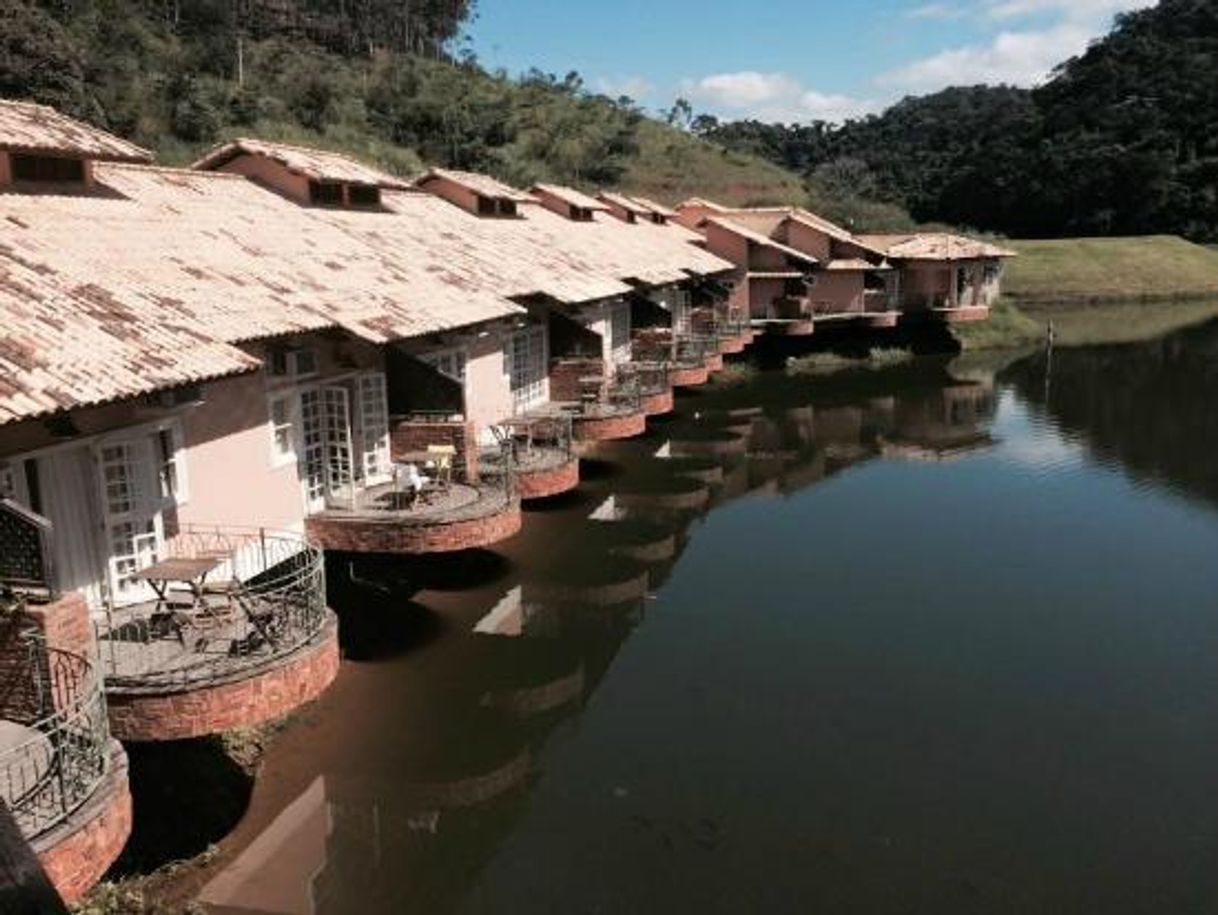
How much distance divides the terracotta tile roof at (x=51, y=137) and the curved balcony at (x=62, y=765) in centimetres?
978

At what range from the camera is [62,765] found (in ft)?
30.4

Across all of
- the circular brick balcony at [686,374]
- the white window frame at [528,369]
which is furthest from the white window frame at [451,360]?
the circular brick balcony at [686,374]

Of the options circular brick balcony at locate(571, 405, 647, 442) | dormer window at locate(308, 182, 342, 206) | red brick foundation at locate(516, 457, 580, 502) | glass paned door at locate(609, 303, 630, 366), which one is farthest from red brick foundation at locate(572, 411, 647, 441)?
glass paned door at locate(609, 303, 630, 366)

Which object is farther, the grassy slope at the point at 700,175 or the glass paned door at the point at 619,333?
the grassy slope at the point at 700,175

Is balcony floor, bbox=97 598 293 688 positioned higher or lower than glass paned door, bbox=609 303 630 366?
lower

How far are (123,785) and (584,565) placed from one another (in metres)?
14.7

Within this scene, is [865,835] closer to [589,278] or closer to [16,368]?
[16,368]

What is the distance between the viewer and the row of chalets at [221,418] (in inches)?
428

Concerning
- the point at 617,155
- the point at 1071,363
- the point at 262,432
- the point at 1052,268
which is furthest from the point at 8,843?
the point at 617,155

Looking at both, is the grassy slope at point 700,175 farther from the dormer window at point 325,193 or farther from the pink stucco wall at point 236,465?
the pink stucco wall at point 236,465

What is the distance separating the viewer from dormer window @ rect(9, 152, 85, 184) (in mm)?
17391

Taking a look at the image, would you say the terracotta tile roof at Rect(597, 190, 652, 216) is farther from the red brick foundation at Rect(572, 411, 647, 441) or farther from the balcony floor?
the balcony floor

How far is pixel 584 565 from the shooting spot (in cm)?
2398

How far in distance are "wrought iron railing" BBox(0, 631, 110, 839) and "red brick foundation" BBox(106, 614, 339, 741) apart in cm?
81
